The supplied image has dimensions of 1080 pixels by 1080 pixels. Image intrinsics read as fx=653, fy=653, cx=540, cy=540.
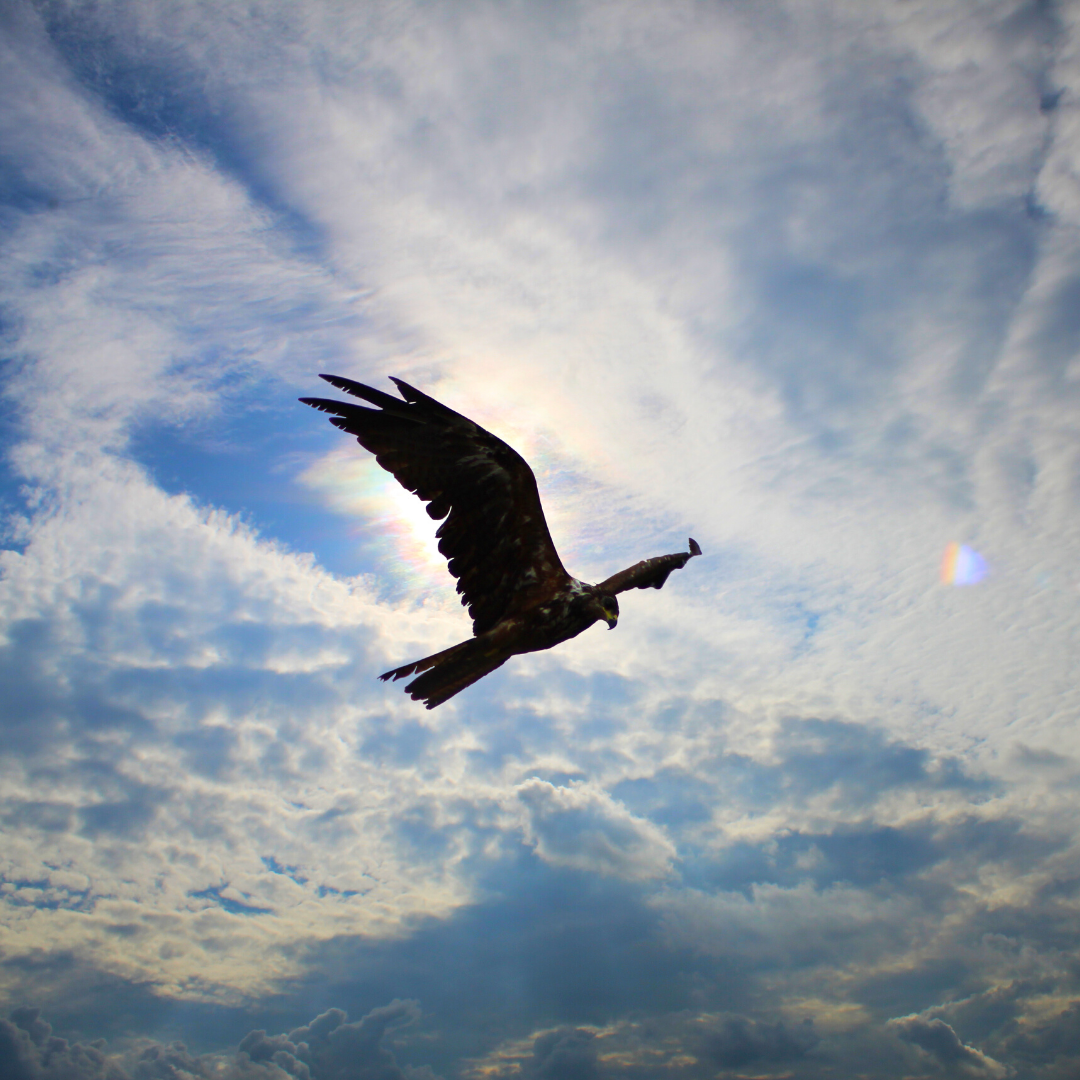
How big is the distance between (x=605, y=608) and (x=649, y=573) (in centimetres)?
71

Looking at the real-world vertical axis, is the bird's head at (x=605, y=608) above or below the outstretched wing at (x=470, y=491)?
below

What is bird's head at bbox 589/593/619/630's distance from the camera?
8.02 m

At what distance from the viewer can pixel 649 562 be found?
8.25 meters

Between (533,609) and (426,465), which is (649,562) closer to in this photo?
(533,609)

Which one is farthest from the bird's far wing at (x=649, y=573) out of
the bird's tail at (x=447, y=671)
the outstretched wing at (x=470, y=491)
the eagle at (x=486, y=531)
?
the bird's tail at (x=447, y=671)

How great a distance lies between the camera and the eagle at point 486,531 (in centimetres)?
809

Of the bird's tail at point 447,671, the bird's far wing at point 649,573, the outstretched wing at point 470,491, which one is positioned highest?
the outstretched wing at point 470,491

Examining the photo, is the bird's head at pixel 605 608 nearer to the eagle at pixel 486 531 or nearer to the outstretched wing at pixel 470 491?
the eagle at pixel 486 531

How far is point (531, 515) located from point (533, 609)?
121 cm

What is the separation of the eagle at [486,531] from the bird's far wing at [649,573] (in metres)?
0.01

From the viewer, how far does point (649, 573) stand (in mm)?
8164

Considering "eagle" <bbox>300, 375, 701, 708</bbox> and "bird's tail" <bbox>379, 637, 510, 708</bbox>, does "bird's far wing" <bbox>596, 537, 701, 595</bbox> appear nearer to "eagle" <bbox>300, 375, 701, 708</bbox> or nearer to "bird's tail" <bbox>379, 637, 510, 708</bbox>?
"eagle" <bbox>300, 375, 701, 708</bbox>

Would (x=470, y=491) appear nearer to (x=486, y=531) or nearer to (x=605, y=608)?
(x=486, y=531)

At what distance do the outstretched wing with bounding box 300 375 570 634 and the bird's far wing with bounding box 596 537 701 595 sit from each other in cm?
70
